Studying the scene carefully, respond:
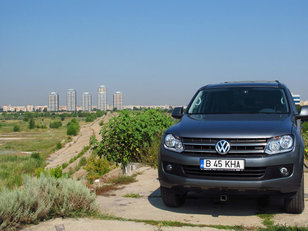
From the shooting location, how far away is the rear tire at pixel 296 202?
181 inches

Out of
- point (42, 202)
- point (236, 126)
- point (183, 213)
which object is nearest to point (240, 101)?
point (236, 126)

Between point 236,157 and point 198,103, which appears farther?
point 198,103

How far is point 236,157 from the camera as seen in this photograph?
434 cm

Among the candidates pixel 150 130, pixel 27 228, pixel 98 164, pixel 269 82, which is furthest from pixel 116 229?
pixel 98 164

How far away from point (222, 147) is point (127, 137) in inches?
218

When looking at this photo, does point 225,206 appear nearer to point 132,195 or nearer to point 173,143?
point 173,143

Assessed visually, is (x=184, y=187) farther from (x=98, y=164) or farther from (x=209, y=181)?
(x=98, y=164)

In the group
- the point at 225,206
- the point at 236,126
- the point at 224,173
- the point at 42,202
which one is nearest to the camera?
the point at 42,202

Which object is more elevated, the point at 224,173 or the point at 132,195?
the point at 224,173

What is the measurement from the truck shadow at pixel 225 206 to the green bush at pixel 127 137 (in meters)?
3.66

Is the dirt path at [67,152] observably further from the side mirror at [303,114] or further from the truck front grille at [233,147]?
the truck front grille at [233,147]

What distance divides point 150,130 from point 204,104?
143 inches

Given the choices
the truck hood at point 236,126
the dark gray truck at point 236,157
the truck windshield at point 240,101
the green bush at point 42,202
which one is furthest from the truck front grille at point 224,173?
the truck windshield at point 240,101

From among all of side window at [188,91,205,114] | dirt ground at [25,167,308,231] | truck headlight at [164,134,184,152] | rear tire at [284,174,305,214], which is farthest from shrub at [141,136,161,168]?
rear tire at [284,174,305,214]
